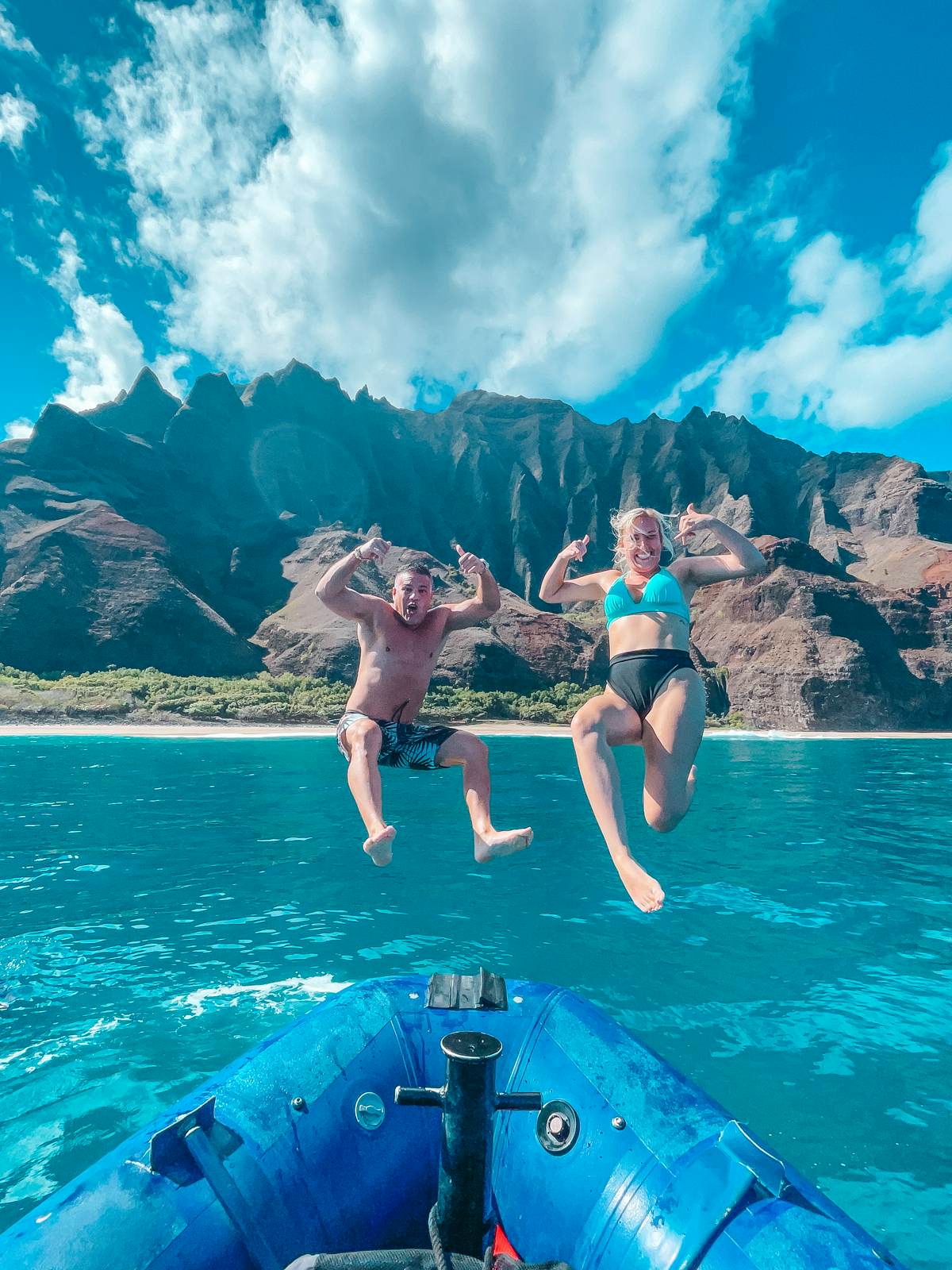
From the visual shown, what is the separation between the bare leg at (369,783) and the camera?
4.32 m

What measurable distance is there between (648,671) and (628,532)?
1.02 meters

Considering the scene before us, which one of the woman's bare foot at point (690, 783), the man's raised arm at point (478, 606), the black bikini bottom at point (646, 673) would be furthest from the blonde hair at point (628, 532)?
the woman's bare foot at point (690, 783)

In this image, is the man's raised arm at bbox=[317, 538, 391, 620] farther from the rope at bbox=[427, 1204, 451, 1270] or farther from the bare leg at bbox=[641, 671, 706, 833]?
the rope at bbox=[427, 1204, 451, 1270]

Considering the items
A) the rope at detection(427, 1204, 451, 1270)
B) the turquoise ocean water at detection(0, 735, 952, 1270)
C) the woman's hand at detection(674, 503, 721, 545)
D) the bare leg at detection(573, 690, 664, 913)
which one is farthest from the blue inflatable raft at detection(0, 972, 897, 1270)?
the turquoise ocean water at detection(0, 735, 952, 1270)

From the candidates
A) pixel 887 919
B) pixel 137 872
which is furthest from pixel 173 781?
pixel 887 919

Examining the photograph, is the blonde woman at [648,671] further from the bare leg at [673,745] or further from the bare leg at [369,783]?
the bare leg at [369,783]

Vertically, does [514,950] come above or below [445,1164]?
below

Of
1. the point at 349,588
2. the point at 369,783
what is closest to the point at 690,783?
the point at 369,783

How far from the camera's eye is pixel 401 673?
5.18 m

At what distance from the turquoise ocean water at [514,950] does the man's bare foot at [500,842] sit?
12.6 feet

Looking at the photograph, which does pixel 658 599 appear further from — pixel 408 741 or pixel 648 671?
pixel 408 741

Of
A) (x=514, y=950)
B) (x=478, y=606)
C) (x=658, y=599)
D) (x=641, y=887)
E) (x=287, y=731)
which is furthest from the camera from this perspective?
(x=287, y=731)

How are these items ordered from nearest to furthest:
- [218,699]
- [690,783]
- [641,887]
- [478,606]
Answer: [641,887] < [690,783] < [478,606] < [218,699]

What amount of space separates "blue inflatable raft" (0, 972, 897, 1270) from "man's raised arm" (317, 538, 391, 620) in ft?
8.23
